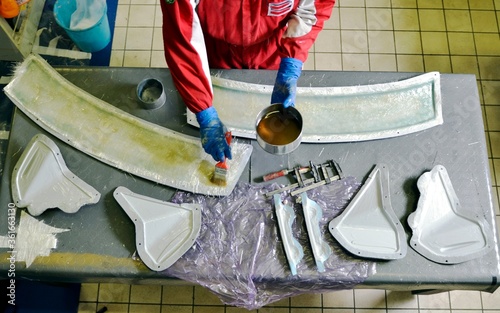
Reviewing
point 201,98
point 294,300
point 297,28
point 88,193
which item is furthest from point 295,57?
point 294,300

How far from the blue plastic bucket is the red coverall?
43.7 inches

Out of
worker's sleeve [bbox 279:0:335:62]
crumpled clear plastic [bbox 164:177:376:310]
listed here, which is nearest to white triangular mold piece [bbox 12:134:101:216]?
crumpled clear plastic [bbox 164:177:376:310]

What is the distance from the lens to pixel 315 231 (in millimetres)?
1751

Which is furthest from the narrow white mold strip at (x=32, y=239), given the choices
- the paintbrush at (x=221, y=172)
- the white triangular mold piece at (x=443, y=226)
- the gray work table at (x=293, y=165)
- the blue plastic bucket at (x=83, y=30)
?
the white triangular mold piece at (x=443, y=226)

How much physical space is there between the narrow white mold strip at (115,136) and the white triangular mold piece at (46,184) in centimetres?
10

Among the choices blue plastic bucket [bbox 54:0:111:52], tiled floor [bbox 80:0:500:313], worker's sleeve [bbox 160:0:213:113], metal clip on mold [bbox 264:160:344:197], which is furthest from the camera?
tiled floor [bbox 80:0:500:313]

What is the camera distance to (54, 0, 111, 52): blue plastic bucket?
2.62m

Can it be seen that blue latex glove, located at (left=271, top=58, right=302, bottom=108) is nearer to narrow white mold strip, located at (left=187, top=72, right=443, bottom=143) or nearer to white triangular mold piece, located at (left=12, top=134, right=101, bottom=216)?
narrow white mold strip, located at (left=187, top=72, right=443, bottom=143)

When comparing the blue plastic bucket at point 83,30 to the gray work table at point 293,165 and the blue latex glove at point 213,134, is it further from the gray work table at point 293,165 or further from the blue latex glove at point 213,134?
the blue latex glove at point 213,134

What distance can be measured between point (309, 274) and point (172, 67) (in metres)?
0.92

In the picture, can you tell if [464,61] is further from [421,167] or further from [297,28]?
[297,28]

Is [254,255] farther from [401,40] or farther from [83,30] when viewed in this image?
[401,40]

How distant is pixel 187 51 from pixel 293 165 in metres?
0.63

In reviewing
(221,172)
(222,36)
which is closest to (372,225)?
(221,172)
